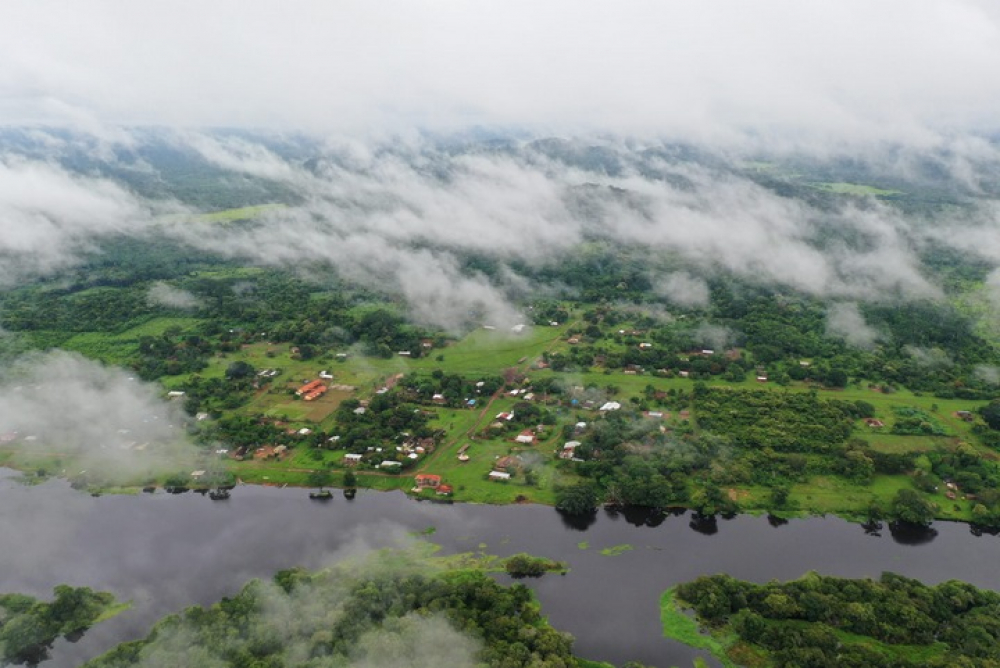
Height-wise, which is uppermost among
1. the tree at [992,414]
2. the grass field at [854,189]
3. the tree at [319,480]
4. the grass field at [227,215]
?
the grass field at [854,189]

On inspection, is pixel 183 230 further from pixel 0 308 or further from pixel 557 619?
pixel 557 619

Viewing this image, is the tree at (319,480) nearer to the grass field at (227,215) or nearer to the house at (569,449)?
the house at (569,449)

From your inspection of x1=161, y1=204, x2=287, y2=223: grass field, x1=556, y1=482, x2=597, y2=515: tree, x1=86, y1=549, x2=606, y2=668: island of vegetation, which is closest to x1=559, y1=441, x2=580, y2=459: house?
x1=556, y1=482, x2=597, y2=515: tree

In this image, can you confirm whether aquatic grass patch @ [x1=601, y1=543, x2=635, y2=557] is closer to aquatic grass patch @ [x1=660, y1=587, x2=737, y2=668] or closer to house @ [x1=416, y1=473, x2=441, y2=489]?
aquatic grass patch @ [x1=660, y1=587, x2=737, y2=668]

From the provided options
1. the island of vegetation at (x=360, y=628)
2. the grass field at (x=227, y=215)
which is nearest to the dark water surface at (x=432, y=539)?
the island of vegetation at (x=360, y=628)

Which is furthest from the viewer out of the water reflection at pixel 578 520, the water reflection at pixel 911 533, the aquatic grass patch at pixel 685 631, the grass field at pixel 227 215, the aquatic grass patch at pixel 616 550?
the grass field at pixel 227 215

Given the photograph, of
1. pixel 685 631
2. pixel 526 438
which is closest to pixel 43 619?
pixel 526 438
